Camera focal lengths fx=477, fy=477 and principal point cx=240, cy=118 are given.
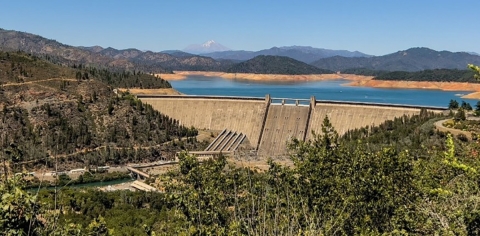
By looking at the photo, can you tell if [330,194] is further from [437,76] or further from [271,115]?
[437,76]

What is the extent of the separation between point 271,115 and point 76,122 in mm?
23237

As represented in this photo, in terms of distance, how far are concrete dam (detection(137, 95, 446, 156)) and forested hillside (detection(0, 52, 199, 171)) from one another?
3509mm

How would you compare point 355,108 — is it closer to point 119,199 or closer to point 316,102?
point 316,102

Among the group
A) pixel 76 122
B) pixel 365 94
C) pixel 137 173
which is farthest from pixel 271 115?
pixel 365 94

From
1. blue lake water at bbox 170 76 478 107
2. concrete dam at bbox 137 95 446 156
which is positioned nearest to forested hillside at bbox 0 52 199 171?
concrete dam at bbox 137 95 446 156

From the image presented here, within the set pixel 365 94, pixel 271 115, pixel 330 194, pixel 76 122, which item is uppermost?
pixel 330 194

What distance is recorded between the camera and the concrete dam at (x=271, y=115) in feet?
177

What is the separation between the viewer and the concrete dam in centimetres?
5409

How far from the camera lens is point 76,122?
5609 centimetres

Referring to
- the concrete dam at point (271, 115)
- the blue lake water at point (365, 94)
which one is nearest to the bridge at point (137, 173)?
the concrete dam at point (271, 115)

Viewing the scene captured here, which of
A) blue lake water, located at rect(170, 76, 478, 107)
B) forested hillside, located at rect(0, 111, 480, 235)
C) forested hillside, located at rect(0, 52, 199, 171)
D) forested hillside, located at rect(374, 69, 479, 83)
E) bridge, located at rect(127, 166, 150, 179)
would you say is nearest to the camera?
forested hillside, located at rect(0, 111, 480, 235)

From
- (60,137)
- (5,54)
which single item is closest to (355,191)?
(60,137)

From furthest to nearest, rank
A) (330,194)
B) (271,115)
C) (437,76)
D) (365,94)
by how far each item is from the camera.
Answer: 1. (437,76)
2. (365,94)
3. (271,115)
4. (330,194)

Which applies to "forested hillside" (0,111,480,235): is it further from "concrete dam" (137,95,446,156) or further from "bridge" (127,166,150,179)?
"concrete dam" (137,95,446,156)
